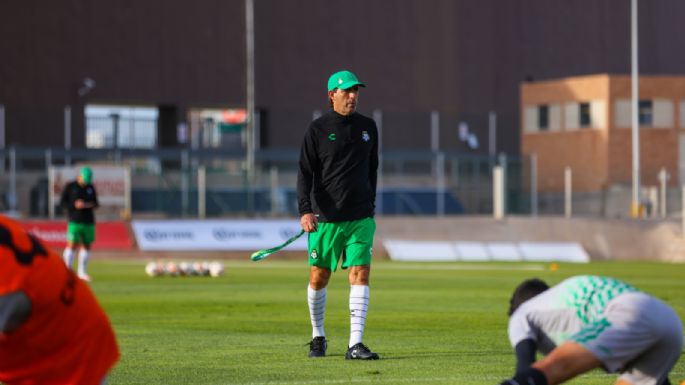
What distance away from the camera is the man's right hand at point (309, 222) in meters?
12.8

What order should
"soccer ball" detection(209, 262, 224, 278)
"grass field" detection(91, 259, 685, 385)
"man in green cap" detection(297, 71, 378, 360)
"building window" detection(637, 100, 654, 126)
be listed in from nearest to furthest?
1. "grass field" detection(91, 259, 685, 385)
2. "man in green cap" detection(297, 71, 378, 360)
3. "soccer ball" detection(209, 262, 224, 278)
4. "building window" detection(637, 100, 654, 126)

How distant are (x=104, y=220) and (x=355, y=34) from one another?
3029 cm

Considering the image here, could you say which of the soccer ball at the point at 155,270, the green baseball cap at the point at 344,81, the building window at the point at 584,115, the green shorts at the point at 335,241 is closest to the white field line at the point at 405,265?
the soccer ball at the point at 155,270

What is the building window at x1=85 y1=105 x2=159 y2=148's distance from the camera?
6088cm

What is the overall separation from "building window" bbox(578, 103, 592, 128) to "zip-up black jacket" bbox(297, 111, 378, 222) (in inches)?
2134

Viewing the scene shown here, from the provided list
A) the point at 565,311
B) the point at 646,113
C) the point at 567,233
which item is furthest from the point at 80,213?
the point at 646,113

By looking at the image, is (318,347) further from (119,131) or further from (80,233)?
(119,131)

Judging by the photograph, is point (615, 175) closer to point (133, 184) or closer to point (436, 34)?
point (436, 34)

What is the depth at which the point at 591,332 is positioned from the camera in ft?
24.6

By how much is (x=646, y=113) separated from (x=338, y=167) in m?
54.7

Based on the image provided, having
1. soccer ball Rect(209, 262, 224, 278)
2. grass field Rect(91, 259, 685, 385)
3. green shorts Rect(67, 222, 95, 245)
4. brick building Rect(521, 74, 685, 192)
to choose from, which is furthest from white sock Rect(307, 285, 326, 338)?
brick building Rect(521, 74, 685, 192)

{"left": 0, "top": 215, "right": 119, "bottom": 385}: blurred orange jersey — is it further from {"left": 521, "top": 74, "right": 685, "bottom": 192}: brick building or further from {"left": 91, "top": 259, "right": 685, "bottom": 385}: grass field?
{"left": 521, "top": 74, "right": 685, "bottom": 192}: brick building

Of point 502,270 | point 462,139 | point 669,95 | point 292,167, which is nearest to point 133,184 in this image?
point 292,167

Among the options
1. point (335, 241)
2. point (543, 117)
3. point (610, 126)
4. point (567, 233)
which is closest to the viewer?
point (335, 241)
